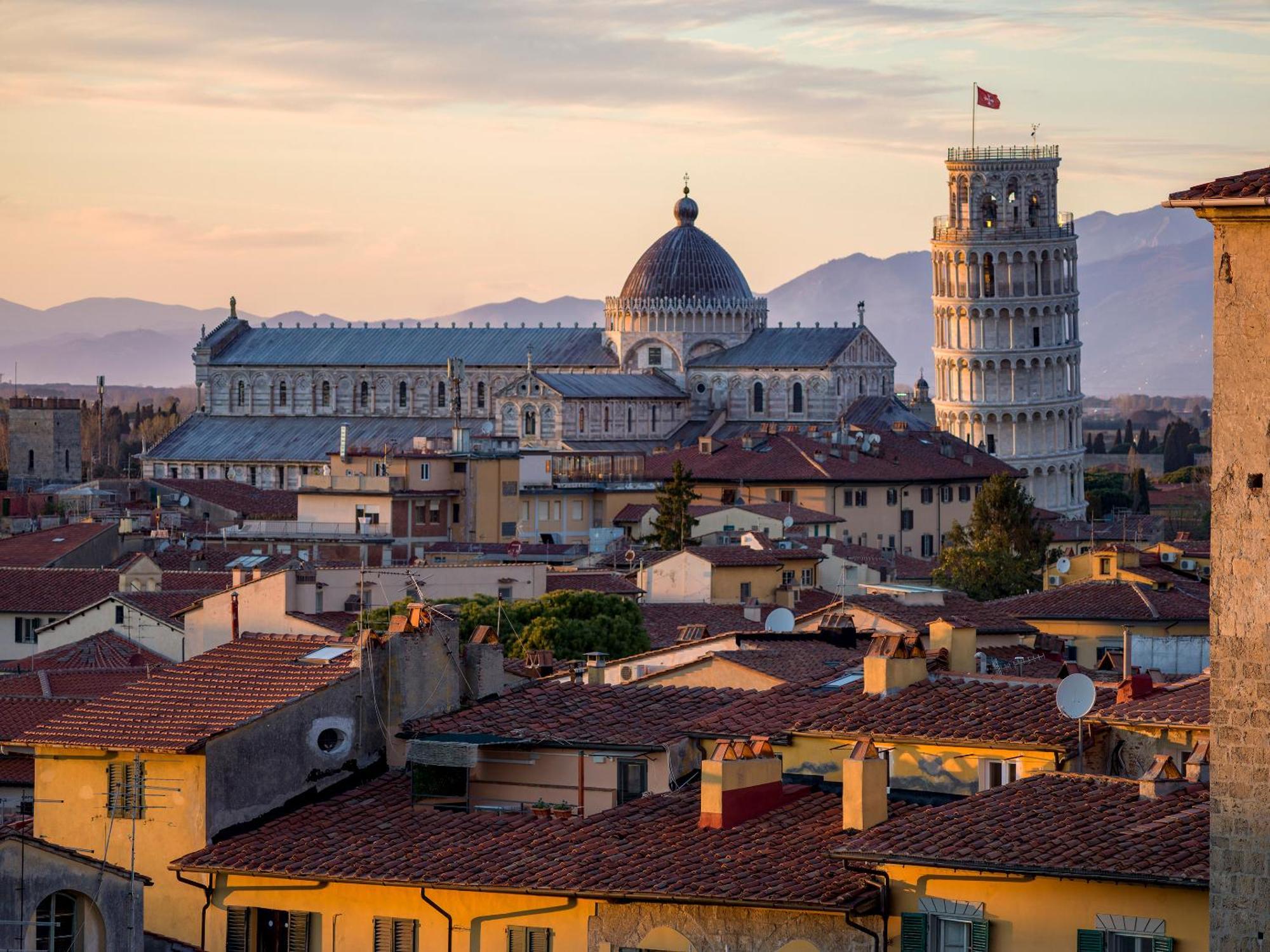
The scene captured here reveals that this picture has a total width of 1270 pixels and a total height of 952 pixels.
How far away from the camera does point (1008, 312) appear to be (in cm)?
14562

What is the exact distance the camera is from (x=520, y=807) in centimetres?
2294

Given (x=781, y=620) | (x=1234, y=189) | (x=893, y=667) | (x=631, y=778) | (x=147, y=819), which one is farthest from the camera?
(x=781, y=620)

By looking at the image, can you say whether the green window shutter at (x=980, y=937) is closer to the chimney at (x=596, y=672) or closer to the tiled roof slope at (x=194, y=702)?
the tiled roof slope at (x=194, y=702)

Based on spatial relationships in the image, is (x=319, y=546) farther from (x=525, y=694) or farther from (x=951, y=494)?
Answer: (x=525, y=694)

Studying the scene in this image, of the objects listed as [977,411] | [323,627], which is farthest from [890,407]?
[323,627]

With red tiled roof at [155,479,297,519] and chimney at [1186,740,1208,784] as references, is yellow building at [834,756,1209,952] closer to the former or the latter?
chimney at [1186,740,1208,784]

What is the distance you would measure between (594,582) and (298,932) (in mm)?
37995

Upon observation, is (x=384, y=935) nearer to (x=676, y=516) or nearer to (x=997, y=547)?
(x=676, y=516)

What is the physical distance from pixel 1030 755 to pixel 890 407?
329 feet

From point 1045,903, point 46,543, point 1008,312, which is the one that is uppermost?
point 1008,312

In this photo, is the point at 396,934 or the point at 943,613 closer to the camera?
the point at 396,934

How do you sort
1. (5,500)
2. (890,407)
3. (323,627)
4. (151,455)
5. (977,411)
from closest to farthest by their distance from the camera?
(323,627) → (5,500) → (890,407) → (151,455) → (977,411)

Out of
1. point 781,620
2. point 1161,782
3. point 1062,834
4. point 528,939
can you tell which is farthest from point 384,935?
point 781,620

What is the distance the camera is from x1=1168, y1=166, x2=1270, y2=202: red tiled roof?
16312mm
